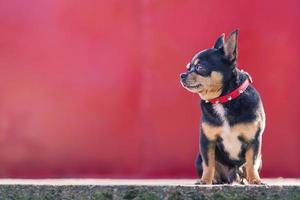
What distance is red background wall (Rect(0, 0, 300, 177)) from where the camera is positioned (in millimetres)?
4473

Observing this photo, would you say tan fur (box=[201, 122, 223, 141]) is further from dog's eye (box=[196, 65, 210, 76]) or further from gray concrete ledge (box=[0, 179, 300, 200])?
gray concrete ledge (box=[0, 179, 300, 200])

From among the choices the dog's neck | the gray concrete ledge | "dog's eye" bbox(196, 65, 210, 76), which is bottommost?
the gray concrete ledge

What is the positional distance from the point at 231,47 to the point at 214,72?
0.40 feet

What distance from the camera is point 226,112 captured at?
10.2 ft

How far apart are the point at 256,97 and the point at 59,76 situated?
5.49 ft

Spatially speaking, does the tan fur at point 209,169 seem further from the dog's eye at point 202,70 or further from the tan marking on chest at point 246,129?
the dog's eye at point 202,70

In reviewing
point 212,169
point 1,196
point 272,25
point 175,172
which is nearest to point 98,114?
point 175,172

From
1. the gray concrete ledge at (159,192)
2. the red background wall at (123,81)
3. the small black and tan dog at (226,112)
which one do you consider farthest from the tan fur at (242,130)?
the red background wall at (123,81)

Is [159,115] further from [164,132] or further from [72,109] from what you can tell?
[72,109]

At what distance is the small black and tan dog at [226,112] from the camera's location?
3102mm

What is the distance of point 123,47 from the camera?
4.48 metres

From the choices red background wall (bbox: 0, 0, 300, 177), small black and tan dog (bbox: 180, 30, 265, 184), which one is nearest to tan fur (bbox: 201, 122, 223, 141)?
small black and tan dog (bbox: 180, 30, 265, 184)

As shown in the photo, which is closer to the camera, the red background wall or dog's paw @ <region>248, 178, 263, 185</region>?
dog's paw @ <region>248, 178, 263, 185</region>

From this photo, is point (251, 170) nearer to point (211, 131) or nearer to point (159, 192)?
point (211, 131)
